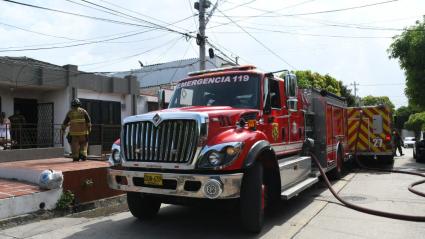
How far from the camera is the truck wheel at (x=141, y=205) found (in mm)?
7367

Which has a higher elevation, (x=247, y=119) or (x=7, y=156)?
(x=247, y=119)

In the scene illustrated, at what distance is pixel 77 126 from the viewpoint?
1062cm

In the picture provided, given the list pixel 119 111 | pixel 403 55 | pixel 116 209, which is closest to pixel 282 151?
pixel 116 209

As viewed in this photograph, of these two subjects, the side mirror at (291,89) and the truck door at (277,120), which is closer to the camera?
the truck door at (277,120)

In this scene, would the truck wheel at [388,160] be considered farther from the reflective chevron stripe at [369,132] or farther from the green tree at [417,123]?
the green tree at [417,123]

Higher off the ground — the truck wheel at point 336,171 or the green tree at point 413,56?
the green tree at point 413,56

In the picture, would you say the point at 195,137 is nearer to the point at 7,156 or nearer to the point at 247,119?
the point at 247,119

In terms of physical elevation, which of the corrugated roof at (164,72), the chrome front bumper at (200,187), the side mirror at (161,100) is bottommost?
the chrome front bumper at (200,187)

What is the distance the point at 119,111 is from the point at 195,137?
15.7 m

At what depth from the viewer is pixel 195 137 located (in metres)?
6.12

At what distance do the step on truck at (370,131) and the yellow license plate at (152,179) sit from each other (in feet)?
37.7

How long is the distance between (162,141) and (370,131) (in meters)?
11.8

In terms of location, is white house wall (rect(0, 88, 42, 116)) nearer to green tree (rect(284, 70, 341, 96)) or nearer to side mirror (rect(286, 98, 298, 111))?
side mirror (rect(286, 98, 298, 111))

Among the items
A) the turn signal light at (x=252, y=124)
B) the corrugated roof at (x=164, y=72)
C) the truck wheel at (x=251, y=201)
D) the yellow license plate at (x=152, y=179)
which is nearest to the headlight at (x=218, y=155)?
the truck wheel at (x=251, y=201)
